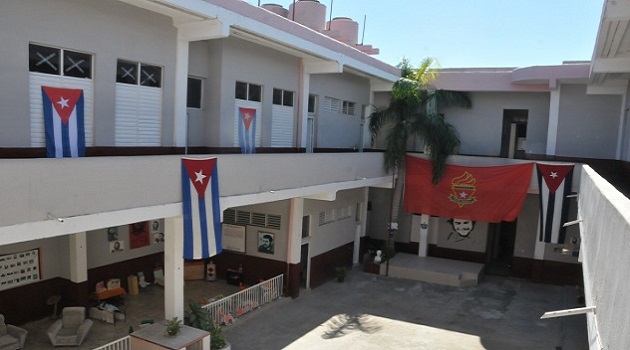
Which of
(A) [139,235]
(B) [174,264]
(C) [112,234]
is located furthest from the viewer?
(A) [139,235]

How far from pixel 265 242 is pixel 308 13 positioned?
11.8m

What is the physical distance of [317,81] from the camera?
19.1 meters

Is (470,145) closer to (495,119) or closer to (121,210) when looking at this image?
(495,119)

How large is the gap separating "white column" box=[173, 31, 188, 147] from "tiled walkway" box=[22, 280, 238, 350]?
505 cm

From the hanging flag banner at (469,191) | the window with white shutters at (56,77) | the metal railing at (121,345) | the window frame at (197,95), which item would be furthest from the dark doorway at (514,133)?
the metal railing at (121,345)

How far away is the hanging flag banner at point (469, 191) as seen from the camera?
746 inches

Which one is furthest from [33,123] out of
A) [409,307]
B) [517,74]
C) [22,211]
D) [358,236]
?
[517,74]

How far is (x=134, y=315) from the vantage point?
1398cm

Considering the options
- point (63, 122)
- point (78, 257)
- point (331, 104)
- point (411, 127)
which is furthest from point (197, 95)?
point (411, 127)

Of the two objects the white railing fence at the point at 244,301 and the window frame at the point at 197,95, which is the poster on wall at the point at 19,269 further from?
the window frame at the point at 197,95

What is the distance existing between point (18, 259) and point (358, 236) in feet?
42.9

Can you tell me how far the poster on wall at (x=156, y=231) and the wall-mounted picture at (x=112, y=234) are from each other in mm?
1466

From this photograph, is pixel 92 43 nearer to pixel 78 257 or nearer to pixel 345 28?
pixel 78 257

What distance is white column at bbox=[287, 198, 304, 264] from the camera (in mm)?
16250
